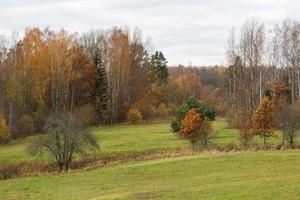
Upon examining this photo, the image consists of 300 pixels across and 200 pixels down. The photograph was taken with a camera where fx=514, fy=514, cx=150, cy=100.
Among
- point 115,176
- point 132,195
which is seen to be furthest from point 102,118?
point 132,195

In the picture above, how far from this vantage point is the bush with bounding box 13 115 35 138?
6928 cm

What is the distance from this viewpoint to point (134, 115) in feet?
265

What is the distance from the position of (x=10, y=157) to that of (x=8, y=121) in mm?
20542

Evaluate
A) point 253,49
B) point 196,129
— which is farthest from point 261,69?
point 196,129

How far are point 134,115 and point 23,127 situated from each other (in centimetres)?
1838

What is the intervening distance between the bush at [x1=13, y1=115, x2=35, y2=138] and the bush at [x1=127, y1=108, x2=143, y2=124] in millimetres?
16354

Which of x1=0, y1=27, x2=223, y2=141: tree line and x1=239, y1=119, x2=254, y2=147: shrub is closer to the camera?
x1=239, y1=119, x2=254, y2=147: shrub

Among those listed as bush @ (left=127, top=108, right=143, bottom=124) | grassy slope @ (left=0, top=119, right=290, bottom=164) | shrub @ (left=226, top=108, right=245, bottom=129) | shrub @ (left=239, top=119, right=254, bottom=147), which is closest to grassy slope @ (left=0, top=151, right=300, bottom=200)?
shrub @ (left=239, top=119, right=254, bottom=147)

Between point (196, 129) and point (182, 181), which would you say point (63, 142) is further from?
point (182, 181)

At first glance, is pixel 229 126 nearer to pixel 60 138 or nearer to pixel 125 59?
pixel 125 59

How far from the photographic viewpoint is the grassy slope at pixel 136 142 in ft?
164

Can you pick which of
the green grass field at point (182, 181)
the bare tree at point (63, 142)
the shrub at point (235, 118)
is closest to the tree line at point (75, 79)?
the shrub at point (235, 118)

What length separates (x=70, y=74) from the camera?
260 feet

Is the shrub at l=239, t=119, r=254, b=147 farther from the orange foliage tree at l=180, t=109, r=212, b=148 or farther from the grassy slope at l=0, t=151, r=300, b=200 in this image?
the grassy slope at l=0, t=151, r=300, b=200
